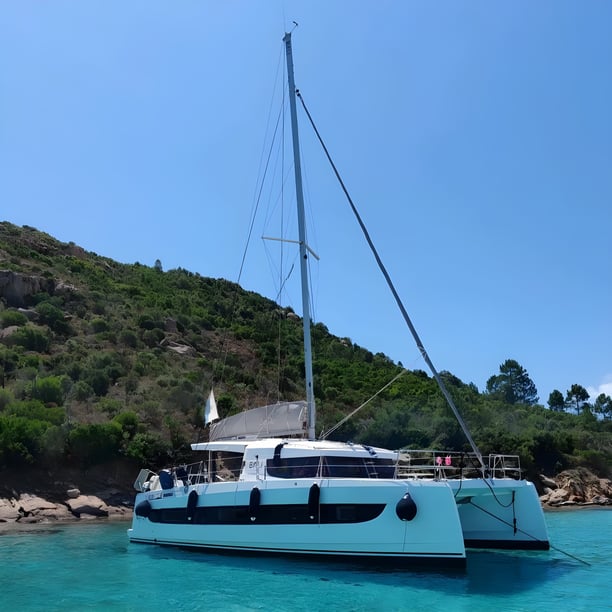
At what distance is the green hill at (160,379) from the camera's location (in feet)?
95.9

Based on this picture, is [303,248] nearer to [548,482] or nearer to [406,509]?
[406,509]

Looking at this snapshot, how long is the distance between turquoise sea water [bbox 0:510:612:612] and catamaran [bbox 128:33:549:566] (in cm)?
45

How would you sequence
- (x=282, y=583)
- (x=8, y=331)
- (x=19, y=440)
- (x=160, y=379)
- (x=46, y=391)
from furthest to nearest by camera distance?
(x=8, y=331) → (x=160, y=379) → (x=46, y=391) → (x=19, y=440) → (x=282, y=583)

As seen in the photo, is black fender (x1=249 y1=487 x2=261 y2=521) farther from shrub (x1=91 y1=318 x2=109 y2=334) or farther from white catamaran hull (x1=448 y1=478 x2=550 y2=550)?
shrub (x1=91 y1=318 x2=109 y2=334)

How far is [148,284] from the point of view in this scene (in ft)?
224

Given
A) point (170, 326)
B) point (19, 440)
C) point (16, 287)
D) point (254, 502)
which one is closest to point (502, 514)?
point (254, 502)

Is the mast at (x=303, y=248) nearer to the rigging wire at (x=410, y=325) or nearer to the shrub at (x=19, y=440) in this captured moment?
the rigging wire at (x=410, y=325)

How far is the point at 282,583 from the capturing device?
1159cm

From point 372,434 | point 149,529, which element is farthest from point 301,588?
point 372,434

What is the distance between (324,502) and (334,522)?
1.50 ft

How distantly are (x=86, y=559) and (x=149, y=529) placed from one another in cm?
204

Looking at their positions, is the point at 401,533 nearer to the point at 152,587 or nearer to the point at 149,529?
the point at 152,587

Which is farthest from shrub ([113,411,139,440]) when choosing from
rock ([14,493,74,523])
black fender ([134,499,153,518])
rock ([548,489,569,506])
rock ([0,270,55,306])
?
rock ([0,270,55,306])

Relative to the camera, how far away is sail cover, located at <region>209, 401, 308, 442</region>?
15719 millimetres
